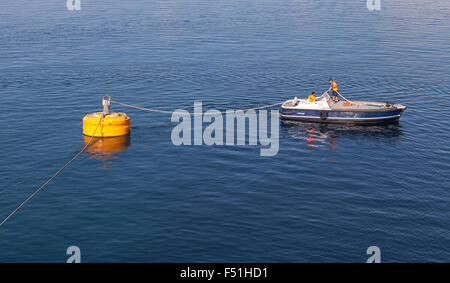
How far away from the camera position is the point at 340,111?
60.5 m

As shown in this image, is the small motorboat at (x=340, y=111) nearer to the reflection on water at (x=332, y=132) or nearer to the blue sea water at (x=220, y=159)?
the reflection on water at (x=332, y=132)

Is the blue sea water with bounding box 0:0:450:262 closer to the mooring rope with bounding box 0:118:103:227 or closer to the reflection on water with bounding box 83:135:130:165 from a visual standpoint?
the reflection on water with bounding box 83:135:130:165

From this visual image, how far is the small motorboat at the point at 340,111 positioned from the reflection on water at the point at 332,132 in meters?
0.62

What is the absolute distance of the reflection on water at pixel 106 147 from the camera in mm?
51791

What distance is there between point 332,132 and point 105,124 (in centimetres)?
2506

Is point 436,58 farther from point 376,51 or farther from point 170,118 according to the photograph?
point 170,118

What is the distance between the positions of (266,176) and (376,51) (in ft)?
212

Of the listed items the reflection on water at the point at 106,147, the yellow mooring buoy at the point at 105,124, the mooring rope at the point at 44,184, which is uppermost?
the yellow mooring buoy at the point at 105,124

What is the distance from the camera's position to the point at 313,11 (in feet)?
493

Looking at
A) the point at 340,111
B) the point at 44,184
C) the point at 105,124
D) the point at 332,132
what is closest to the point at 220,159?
the point at 105,124

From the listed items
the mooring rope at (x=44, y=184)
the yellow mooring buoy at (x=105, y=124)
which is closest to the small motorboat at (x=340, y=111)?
the yellow mooring buoy at (x=105, y=124)

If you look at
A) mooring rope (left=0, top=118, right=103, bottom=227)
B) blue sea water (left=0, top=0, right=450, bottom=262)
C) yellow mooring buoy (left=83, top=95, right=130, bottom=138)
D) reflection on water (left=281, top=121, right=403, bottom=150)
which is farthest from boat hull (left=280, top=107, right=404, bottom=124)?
mooring rope (left=0, top=118, right=103, bottom=227)

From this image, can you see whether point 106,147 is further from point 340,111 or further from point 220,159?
point 340,111

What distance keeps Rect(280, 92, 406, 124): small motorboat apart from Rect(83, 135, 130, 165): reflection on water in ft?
62.6
